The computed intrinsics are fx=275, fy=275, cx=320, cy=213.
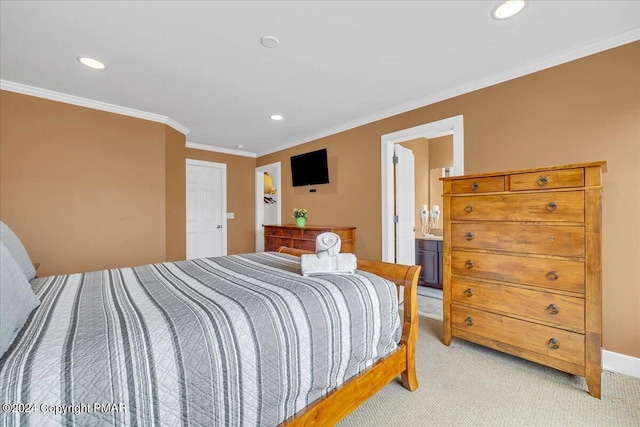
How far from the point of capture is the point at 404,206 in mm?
3598

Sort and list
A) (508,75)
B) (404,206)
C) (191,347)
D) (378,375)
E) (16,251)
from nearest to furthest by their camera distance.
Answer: (191,347), (378,375), (16,251), (508,75), (404,206)

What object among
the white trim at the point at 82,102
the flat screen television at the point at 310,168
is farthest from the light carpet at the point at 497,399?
the white trim at the point at 82,102

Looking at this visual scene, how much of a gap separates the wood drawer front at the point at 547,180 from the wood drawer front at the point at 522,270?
1.65ft

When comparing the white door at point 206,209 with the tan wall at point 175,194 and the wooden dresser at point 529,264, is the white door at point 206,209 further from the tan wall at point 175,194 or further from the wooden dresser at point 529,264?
the wooden dresser at point 529,264

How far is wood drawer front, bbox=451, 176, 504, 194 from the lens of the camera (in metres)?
2.08

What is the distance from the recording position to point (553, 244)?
1858mm

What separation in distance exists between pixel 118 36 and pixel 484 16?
8.24 ft

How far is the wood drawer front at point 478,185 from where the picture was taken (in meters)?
2.08

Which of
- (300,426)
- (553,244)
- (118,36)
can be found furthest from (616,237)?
(118,36)

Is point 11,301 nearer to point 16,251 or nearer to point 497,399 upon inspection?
point 16,251

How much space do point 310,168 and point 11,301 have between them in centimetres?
374

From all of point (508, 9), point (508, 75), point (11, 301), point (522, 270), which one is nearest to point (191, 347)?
point (11, 301)

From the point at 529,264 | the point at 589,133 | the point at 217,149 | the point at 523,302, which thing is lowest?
the point at 523,302

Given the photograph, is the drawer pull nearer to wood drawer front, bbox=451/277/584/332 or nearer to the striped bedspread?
wood drawer front, bbox=451/277/584/332
